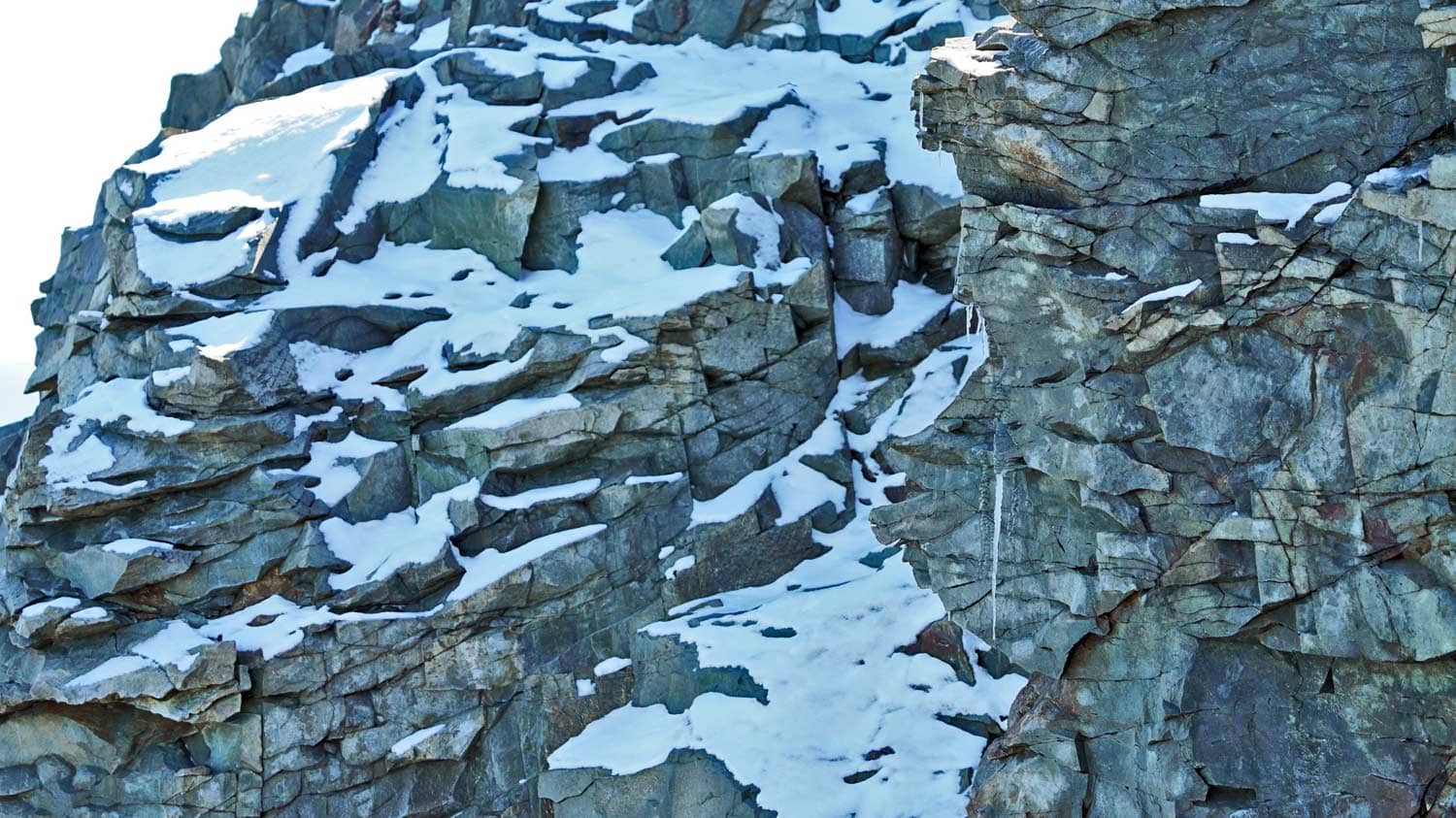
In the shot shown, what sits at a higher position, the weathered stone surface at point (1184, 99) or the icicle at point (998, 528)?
the weathered stone surface at point (1184, 99)

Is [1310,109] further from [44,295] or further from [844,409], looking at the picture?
[44,295]

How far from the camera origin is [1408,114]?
20.1 m

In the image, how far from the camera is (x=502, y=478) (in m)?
A: 28.2

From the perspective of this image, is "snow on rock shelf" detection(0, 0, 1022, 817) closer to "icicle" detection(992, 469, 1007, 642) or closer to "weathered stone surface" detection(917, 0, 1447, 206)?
"icicle" detection(992, 469, 1007, 642)

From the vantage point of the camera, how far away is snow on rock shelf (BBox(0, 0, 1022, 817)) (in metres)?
25.3

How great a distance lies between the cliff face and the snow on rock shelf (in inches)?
120

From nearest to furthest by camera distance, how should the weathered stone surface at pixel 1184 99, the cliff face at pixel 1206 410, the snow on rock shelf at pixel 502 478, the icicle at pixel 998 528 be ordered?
the cliff face at pixel 1206 410 → the weathered stone surface at pixel 1184 99 → the icicle at pixel 998 528 → the snow on rock shelf at pixel 502 478

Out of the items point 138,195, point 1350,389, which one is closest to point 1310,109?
point 1350,389

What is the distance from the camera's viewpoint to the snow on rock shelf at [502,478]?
2527 centimetres

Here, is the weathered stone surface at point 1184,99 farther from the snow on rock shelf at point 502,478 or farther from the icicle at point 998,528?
the snow on rock shelf at point 502,478

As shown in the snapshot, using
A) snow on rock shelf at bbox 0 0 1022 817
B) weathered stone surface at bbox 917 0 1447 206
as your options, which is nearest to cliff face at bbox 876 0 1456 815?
weathered stone surface at bbox 917 0 1447 206

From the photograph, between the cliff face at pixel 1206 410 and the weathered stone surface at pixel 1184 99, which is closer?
the cliff face at pixel 1206 410

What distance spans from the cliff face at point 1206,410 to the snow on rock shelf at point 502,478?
10.0ft

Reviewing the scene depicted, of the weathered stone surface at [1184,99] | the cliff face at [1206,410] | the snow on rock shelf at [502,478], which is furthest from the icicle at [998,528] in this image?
the weathered stone surface at [1184,99]
